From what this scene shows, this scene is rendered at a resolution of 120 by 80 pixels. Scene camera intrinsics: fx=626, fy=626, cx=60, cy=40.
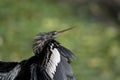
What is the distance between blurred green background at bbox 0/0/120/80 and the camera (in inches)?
411

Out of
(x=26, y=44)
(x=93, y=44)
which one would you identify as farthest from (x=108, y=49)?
(x=26, y=44)

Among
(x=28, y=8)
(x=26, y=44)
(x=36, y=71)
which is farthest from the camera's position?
(x=28, y=8)

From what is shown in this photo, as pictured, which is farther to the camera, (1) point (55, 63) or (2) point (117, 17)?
(2) point (117, 17)

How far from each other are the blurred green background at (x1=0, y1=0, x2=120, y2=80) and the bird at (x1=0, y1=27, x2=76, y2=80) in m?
2.97

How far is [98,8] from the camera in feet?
42.8

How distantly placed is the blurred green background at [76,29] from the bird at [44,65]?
9.76ft

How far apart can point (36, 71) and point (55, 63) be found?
0.22 metres

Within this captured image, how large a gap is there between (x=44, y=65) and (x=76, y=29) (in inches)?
207

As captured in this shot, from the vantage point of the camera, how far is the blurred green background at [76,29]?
1044 cm

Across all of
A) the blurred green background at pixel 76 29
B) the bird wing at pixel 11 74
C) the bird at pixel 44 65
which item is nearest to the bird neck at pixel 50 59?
the bird at pixel 44 65

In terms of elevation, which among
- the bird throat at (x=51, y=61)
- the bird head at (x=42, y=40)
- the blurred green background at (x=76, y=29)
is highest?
the blurred green background at (x=76, y=29)

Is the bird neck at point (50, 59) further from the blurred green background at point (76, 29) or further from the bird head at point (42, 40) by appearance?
the blurred green background at point (76, 29)

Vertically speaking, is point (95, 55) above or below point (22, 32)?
below

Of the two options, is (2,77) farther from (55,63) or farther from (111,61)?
(111,61)
